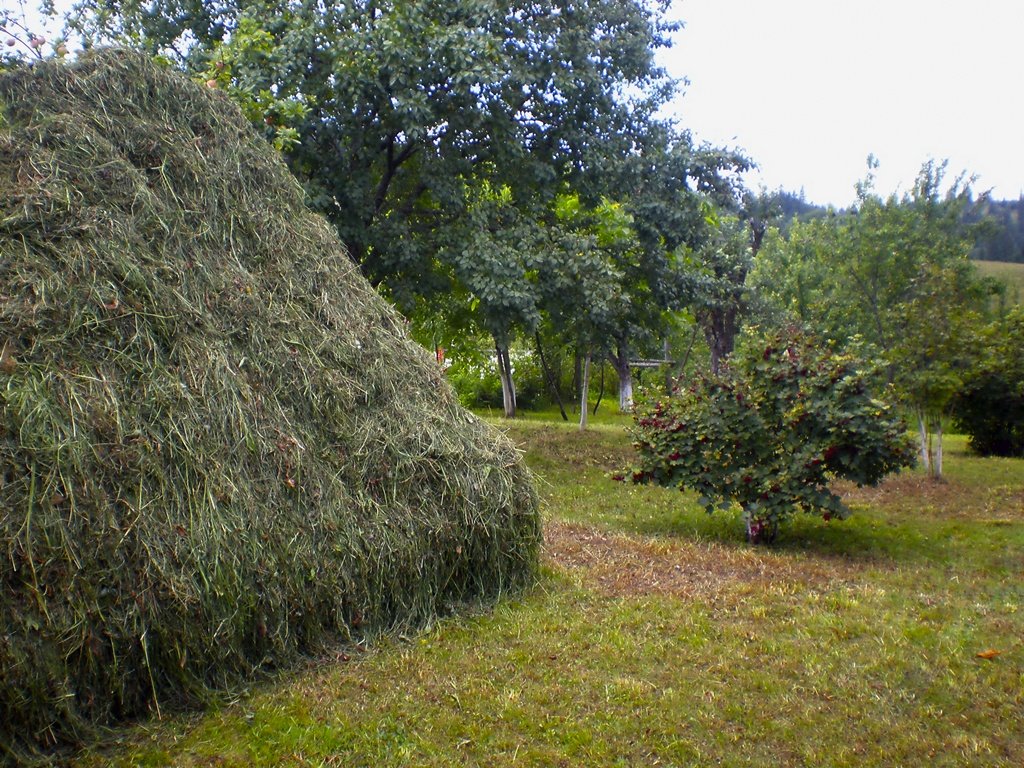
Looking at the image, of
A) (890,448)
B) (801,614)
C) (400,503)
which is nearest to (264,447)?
(400,503)

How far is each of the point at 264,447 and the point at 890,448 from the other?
17.4 ft

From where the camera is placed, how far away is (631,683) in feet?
14.7

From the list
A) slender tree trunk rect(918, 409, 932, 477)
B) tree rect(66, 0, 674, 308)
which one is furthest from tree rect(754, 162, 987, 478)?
tree rect(66, 0, 674, 308)

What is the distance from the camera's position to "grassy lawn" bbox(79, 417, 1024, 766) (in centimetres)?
385

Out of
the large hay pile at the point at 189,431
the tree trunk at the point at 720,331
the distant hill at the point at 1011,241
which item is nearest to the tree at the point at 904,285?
the tree trunk at the point at 720,331

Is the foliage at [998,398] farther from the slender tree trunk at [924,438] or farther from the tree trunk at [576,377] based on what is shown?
the tree trunk at [576,377]

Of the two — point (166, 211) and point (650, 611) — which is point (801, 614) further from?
point (166, 211)

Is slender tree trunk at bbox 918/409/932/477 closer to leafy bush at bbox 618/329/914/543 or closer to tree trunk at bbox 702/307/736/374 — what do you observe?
leafy bush at bbox 618/329/914/543

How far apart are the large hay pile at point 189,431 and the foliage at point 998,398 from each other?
11.3m

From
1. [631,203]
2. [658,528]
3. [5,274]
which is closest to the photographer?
[5,274]

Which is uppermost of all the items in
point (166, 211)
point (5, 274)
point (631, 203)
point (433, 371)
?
point (631, 203)

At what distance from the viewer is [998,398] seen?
15883mm

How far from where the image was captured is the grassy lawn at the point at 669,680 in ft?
12.6

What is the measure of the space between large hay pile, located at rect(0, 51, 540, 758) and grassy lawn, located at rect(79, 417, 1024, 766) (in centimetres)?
31
